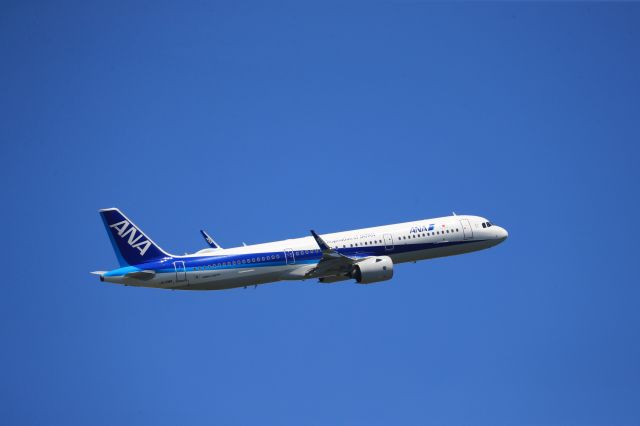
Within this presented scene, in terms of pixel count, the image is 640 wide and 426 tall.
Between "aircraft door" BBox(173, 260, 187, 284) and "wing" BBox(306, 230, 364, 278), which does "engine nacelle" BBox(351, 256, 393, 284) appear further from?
"aircraft door" BBox(173, 260, 187, 284)

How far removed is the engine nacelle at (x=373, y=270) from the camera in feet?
272

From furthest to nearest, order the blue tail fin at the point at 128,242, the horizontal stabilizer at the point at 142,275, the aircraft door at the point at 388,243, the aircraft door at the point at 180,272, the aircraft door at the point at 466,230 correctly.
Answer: the aircraft door at the point at 466,230 < the aircraft door at the point at 388,243 < the blue tail fin at the point at 128,242 < the aircraft door at the point at 180,272 < the horizontal stabilizer at the point at 142,275

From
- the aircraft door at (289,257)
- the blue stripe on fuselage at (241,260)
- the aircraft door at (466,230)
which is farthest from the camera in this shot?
the aircraft door at (466,230)

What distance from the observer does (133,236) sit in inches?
3194

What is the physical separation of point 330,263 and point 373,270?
12.0 ft

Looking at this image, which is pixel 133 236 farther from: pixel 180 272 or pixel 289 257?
pixel 289 257

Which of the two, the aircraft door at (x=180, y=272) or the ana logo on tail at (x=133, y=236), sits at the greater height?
the ana logo on tail at (x=133, y=236)

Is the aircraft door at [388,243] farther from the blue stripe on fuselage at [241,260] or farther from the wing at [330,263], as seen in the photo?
the wing at [330,263]

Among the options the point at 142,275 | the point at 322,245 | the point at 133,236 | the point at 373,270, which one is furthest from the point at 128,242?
the point at 373,270

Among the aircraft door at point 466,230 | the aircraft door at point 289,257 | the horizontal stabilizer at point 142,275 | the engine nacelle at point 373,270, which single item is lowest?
the engine nacelle at point 373,270

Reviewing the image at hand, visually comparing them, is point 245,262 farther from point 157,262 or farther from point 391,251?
point 391,251

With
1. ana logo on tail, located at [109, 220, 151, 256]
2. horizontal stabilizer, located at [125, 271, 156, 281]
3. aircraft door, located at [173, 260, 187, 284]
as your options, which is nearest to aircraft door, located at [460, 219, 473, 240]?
aircraft door, located at [173, 260, 187, 284]

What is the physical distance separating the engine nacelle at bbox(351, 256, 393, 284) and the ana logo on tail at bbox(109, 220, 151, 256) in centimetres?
1726

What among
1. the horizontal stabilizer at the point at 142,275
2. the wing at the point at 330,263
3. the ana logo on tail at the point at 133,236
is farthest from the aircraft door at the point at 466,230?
the horizontal stabilizer at the point at 142,275
